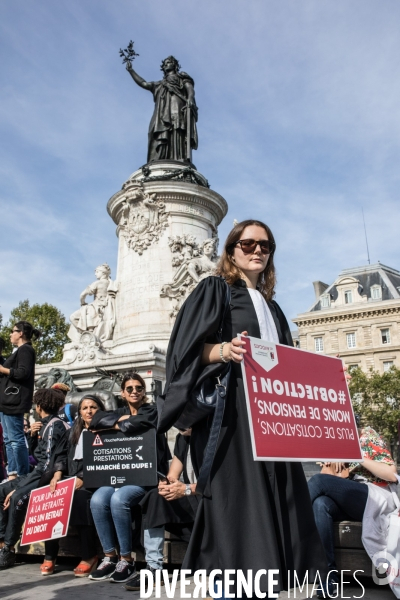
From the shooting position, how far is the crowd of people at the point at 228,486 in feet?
8.44

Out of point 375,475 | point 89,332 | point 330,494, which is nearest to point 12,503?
point 330,494

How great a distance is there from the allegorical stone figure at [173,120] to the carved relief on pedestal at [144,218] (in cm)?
252

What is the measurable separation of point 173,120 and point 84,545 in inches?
602

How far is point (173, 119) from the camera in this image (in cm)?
1819

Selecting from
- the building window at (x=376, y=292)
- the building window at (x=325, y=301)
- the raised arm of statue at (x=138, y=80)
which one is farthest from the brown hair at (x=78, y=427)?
the building window at (x=325, y=301)

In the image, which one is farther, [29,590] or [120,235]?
[120,235]

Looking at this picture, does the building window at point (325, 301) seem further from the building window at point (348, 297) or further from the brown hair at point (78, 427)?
the brown hair at point (78, 427)

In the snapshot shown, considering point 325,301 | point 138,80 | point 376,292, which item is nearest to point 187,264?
point 138,80

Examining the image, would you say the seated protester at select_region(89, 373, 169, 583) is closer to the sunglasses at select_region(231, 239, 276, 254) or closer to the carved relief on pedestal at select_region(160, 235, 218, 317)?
the sunglasses at select_region(231, 239, 276, 254)

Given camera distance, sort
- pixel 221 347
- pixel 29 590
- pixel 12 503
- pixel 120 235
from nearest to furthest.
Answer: pixel 221 347 → pixel 29 590 → pixel 12 503 → pixel 120 235

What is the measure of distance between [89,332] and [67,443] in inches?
382

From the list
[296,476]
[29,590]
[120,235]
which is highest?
[120,235]

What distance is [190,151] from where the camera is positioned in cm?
1806

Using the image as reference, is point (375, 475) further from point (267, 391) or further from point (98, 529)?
point (98, 529)
